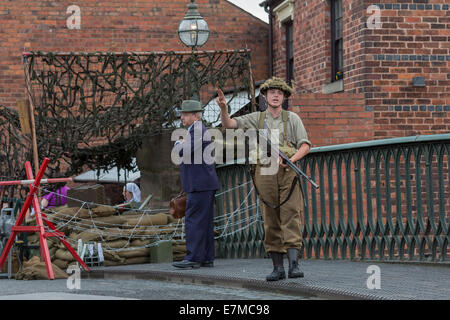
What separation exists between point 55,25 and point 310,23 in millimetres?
7706

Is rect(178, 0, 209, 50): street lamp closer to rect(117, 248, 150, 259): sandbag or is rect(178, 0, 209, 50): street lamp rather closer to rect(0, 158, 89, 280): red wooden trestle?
rect(117, 248, 150, 259): sandbag

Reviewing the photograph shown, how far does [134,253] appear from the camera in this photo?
12688 mm

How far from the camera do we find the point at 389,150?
34.9ft

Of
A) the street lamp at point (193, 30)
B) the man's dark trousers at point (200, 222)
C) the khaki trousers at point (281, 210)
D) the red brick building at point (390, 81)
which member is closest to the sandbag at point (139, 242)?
the man's dark trousers at point (200, 222)

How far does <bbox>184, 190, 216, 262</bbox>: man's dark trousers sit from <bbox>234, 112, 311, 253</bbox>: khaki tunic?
7.89 ft

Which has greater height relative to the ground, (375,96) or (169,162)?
(375,96)

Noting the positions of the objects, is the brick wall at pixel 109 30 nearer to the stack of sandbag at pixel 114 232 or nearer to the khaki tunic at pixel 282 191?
the stack of sandbag at pixel 114 232

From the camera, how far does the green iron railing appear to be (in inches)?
399

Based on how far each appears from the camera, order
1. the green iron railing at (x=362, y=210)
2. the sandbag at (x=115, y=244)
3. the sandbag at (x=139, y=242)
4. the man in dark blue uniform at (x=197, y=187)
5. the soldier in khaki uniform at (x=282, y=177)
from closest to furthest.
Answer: the soldier in khaki uniform at (x=282, y=177) < the green iron railing at (x=362, y=210) < the man in dark blue uniform at (x=197, y=187) < the sandbag at (x=115, y=244) < the sandbag at (x=139, y=242)

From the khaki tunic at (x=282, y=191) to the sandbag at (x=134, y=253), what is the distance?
4038mm

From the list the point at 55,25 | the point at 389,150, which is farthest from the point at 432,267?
the point at 55,25

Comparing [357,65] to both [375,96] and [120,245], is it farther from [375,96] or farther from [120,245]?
[120,245]

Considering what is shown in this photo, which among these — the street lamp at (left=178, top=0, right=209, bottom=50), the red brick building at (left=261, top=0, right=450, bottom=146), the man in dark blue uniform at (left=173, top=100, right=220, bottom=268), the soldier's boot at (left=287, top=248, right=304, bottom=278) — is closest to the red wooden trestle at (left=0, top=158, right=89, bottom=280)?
the man in dark blue uniform at (left=173, top=100, right=220, bottom=268)

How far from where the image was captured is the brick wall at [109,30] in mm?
24000
